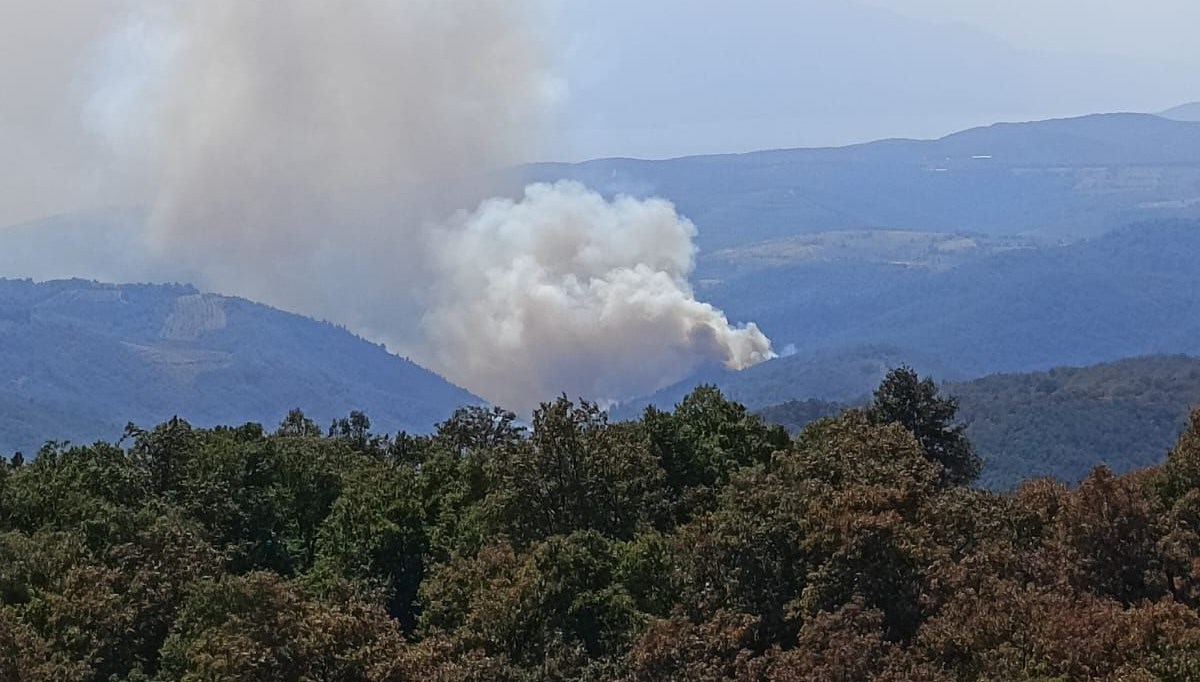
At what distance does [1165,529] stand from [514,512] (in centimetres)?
1732

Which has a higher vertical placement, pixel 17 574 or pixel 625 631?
pixel 17 574

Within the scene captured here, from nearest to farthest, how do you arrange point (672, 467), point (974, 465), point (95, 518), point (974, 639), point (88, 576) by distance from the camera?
1. point (974, 639)
2. point (88, 576)
3. point (95, 518)
4. point (672, 467)
5. point (974, 465)

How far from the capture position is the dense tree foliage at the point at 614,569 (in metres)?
33.2

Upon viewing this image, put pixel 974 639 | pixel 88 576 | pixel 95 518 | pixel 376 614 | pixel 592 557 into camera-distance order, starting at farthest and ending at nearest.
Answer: pixel 95 518 → pixel 592 557 → pixel 88 576 → pixel 376 614 → pixel 974 639

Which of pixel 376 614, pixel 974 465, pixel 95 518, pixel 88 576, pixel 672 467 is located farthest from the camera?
pixel 974 465

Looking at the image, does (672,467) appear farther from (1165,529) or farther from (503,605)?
(1165,529)

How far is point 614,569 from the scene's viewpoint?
137ft

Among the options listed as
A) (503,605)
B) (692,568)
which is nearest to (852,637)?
(692,568)

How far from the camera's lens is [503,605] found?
128ft

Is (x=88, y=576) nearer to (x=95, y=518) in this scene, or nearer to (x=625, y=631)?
(x=95, y=518)

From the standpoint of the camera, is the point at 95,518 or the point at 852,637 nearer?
the point at 852,637

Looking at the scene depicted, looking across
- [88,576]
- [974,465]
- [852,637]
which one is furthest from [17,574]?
[974,465]

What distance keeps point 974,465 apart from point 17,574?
124 ft

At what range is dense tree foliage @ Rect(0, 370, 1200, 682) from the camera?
33219 mm
